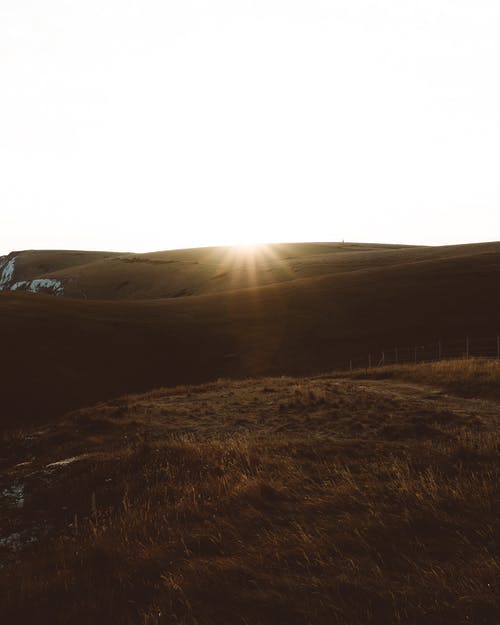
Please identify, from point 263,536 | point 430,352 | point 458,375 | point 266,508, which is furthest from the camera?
point 430,352

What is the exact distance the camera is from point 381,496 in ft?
18.9

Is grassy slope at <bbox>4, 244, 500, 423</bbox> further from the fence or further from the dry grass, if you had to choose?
the dry grass

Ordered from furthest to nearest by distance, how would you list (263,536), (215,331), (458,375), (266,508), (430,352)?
1. (215,331)
2. (430,352)
3. (458,375)
4. (266,508)
5. (263,536)

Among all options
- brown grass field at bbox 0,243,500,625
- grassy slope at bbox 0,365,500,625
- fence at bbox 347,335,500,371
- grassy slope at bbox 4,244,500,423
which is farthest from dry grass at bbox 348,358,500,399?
grassy slope at bbox 4,244,500,423

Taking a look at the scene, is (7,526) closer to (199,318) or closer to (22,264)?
(199,318)

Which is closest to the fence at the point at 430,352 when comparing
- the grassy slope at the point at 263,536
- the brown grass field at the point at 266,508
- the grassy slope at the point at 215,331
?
the grassy slope at the point at 215,331

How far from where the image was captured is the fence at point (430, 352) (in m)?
34.9

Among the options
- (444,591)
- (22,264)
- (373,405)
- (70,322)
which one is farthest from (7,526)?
(22,264)

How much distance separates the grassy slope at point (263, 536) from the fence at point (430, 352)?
26127 millimetres

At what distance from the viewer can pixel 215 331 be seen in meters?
45.2

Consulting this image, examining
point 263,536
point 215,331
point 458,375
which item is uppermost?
point 263,536

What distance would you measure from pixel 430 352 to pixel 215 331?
1894 centimetres

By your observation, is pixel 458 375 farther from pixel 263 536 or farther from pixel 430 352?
pixel 430 352

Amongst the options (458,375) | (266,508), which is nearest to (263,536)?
(266,508)
